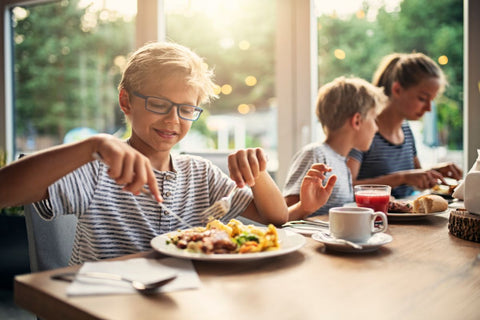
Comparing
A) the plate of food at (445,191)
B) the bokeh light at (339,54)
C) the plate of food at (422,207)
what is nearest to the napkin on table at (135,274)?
the plate of food at (422,207)

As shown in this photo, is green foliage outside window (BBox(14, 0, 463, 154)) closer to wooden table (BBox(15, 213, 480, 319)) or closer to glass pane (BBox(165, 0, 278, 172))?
Answer: glass pane (BBox(165, 0, 278, 172))

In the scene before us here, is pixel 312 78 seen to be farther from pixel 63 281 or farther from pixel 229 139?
pixel 63 281

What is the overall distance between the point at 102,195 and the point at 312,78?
6.47ft

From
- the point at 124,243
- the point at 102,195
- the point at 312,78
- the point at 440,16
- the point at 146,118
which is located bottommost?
the point at 124,243

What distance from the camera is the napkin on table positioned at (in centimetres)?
75

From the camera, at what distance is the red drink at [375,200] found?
4.76 ft

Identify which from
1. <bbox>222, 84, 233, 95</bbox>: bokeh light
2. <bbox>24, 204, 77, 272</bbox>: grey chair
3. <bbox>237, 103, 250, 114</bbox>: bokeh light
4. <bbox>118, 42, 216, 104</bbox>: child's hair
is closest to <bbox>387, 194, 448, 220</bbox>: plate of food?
<bbox>118, 42, 216, 104</bbox>: child's hair

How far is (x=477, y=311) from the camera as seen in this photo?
70cm

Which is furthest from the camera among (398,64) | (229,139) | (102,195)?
(229,139)

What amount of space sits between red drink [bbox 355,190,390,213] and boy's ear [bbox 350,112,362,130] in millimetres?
713

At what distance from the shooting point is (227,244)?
945 millimetres

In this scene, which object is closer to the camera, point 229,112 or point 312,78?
point 312,78

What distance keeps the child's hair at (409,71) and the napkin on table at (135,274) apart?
6.82 ft

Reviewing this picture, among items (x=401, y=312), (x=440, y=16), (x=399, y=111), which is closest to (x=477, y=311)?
(x=401, y=312)
